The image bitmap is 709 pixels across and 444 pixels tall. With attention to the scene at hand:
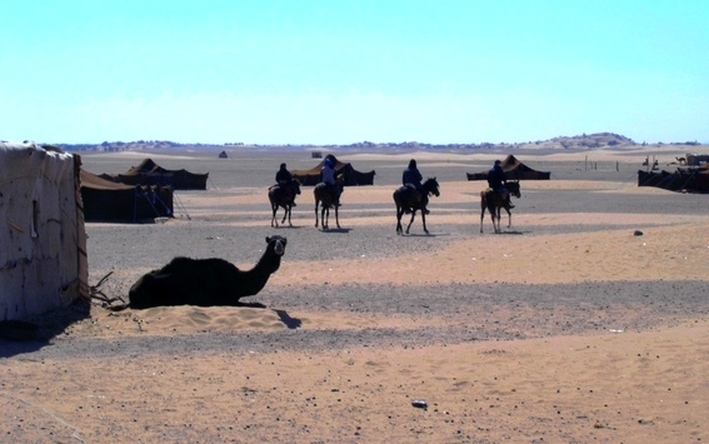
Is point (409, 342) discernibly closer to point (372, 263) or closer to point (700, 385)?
point (700, 385)

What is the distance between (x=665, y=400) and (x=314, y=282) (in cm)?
974

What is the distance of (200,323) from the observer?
13859mm

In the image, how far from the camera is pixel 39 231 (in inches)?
554

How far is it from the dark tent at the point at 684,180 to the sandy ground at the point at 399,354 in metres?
29.0

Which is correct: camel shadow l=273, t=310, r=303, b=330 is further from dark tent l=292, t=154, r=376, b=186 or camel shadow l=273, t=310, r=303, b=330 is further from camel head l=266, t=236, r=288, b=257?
dark tent l=292, t=154, r=376, b=186

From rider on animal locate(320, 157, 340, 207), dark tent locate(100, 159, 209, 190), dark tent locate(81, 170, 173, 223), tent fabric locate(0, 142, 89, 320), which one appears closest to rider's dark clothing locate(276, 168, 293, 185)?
rider on animal locate(320, 157, 340, 207)

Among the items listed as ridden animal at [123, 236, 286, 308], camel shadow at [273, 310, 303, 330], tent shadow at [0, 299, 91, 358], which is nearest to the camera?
tent shadow at [0, 299, 91, 358]

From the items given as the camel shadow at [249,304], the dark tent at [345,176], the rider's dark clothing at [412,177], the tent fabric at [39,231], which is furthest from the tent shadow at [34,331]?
the dark tent at [345,176]

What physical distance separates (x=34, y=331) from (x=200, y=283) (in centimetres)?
309

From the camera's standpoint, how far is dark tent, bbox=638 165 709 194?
51719 mm

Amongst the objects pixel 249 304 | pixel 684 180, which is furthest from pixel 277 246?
pixel 684 180

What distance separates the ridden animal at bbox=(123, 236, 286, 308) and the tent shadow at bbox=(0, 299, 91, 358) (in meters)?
0.91

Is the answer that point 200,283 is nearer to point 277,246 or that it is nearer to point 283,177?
point 277,246

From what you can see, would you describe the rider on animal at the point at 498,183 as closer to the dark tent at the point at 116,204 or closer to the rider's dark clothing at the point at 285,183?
the rider's dark clothing at the point at 285,183
